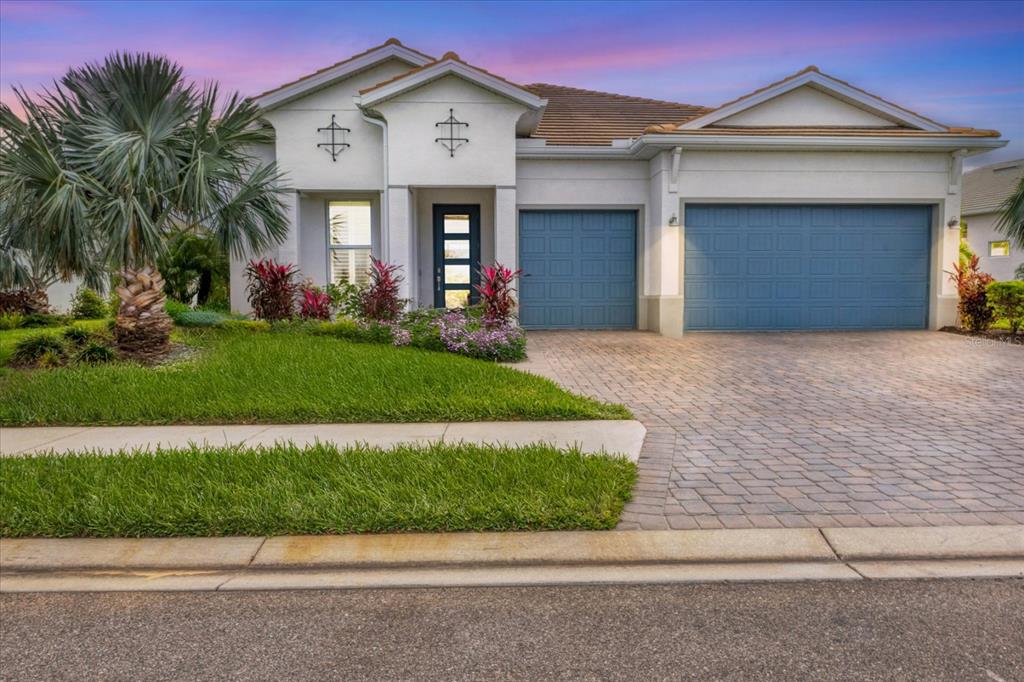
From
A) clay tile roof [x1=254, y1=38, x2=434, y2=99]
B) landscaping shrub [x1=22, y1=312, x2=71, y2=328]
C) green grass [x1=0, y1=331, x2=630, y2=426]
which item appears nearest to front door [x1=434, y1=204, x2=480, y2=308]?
clay tile roof [x1=254, y1=38, x2=434, y2=99]

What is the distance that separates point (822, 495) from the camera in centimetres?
520

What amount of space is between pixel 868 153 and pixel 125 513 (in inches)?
623

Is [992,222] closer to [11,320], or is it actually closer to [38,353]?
[38,353]

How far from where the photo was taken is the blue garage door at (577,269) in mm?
16516

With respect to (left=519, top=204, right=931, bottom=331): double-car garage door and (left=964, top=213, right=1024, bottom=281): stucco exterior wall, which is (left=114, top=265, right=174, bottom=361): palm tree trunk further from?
(left=964, top=213, right=1024, bottom=281): stucco exterior wall

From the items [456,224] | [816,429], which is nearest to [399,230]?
[456,224]

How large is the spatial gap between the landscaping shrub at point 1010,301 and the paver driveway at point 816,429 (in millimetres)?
1625

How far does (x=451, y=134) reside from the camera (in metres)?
14.8

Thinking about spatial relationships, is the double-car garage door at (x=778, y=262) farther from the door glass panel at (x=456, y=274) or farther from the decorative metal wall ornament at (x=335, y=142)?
the decorative metal wall ornament at (x=335, y=142)

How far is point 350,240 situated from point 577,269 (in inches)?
205

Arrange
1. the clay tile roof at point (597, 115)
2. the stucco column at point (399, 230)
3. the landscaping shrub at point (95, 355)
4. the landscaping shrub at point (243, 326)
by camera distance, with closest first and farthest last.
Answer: the landscaping shrub at point (95, 355) < the landscaping shrub at point (243, 326) < the stucco column at point (399, 230) < the clay tile roof at point (597, 115)

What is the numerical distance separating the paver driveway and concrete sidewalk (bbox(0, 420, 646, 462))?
0.47 m

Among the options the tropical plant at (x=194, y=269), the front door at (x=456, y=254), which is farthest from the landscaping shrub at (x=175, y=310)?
the front door at (x=456, y=254)

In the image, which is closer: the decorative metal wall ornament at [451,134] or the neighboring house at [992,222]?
the decorative metal wall ornament at [451,134]
